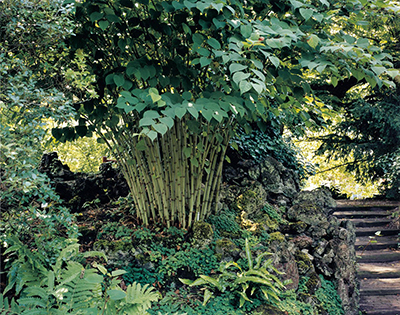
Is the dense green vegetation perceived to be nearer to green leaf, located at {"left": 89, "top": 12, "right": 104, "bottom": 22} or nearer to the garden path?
green leaf, located at {"left": 89, "top": 12, "right": 104, "bottom": 22}

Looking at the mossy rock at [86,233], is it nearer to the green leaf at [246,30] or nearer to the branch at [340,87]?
the green leaf at [246,30]

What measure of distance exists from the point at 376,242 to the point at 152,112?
5.94 metres

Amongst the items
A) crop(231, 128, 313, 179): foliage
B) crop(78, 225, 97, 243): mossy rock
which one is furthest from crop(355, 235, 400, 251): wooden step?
crop(78, 225, 97, 243): mossy rock

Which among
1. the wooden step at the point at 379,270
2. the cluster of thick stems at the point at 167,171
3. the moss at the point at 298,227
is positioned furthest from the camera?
the wooden step at the point at 379,270

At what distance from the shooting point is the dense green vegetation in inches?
74.3

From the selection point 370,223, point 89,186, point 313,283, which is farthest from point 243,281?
point 370,223

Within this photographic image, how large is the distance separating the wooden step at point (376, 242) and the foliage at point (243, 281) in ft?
12.5

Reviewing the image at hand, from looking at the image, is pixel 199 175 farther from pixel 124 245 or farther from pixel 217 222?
pixel 124 245

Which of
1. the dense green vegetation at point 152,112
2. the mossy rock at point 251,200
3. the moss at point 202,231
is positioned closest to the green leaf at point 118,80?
the dense green vegetation at point 152,112

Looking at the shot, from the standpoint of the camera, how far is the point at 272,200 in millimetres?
4629

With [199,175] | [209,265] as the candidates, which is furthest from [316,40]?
[209,265]

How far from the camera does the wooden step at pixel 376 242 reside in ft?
20.2

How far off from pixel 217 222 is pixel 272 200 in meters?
1.35

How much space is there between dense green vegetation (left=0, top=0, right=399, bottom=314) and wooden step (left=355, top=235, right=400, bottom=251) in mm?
2888
